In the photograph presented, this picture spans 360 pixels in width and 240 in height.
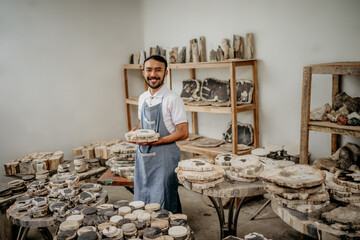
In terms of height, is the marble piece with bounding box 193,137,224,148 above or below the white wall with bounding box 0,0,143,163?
below

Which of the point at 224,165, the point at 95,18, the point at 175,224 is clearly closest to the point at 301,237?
the point at 224,165

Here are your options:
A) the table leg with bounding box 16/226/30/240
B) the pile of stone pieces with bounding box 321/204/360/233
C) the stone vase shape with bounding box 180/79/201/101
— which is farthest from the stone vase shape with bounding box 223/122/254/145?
the table leg with bounding box 16/226/30/240

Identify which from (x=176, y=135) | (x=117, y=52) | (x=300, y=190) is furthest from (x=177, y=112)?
(x=117, y=52)

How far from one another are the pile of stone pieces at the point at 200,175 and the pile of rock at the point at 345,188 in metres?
0.80

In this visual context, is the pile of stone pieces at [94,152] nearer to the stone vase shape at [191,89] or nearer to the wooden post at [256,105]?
Answer: the stone vase shape at [191,89]

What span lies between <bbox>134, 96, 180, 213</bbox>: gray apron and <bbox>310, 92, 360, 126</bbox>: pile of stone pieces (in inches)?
63.6

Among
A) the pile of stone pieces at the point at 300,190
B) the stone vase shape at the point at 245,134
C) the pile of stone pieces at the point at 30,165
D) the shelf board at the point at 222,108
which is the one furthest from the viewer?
the stone vase shape at the point at 245,134

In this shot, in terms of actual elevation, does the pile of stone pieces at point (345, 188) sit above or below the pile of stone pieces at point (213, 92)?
below

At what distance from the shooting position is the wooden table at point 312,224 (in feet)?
5.67

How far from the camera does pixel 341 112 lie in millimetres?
3162

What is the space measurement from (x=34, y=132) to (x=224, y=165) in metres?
3.65

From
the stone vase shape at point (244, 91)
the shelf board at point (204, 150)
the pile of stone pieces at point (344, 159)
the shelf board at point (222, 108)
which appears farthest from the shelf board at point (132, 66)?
the pile of stone pieces at point (344, 159)

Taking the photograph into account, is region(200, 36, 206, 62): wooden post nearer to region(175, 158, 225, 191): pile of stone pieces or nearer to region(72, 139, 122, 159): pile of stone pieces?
region(72, 139, 122, 159): pile of stone pieces

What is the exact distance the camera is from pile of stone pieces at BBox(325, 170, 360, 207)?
6.68 feet
